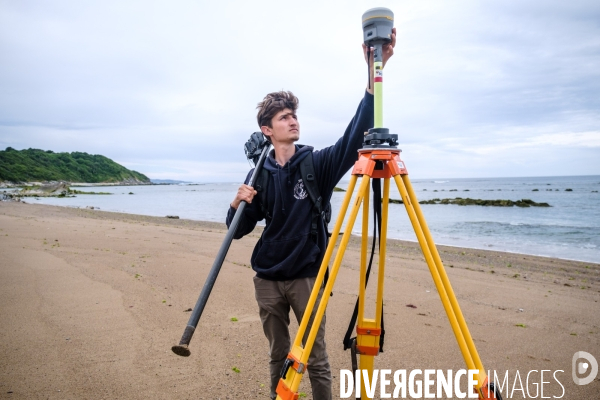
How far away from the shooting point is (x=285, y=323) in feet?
8.70

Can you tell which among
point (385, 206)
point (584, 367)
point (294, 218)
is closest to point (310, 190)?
point (294, 218)

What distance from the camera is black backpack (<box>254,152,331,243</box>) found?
8.34ft

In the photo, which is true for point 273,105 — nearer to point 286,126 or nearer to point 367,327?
point 286,126

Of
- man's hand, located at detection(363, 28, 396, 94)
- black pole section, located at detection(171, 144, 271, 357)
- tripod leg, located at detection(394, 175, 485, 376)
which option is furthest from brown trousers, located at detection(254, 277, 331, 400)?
man's hand, located at detection(363, 28, 396, 94)

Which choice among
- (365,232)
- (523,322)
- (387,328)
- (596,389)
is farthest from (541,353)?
(365,232)

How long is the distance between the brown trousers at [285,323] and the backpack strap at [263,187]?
52 cm

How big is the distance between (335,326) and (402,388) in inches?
53.3

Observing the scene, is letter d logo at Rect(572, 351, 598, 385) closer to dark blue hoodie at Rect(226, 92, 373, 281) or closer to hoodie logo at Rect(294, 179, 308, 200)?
dark blue hoodie at Rect(226, 92, 373, 281)

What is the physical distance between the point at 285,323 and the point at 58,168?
130 meters

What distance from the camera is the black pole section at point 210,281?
1.96 metres

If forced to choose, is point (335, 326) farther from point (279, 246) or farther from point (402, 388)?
point (279, 246)

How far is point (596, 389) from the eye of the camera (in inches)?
126

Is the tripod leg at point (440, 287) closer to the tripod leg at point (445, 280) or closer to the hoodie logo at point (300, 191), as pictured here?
the tripod leg at point (445, 280)

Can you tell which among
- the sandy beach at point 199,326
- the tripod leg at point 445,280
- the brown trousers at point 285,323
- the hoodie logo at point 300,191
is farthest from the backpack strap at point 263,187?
the sandy beach at point 199,326
